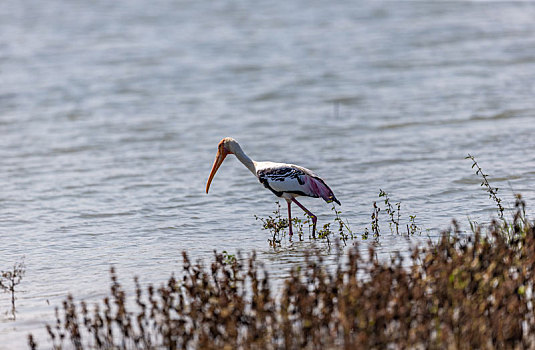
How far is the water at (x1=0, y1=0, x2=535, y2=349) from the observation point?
1021cm

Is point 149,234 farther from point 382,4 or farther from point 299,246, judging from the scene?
point 382,4

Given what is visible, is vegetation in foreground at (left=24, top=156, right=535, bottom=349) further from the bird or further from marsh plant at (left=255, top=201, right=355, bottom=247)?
the bird

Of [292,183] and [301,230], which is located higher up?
[292,183]

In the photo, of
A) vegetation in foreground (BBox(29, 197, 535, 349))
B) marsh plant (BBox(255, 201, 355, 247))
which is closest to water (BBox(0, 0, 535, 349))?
marsh plant (BBox(255, 201, 355, 247))

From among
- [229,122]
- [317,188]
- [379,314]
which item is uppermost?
[229,122]

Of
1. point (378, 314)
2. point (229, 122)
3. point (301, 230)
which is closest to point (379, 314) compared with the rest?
point (378, 314)

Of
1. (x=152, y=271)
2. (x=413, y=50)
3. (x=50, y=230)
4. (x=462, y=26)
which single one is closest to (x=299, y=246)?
(x=152, y=271)

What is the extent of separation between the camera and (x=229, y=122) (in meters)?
18.2

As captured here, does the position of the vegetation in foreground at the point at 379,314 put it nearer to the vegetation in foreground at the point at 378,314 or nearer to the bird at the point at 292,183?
the vegetation in foreground at the point at 378,314

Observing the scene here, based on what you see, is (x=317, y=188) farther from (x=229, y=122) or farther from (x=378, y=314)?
(x=229, y=122)

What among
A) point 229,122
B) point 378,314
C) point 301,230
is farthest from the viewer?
point 229,122

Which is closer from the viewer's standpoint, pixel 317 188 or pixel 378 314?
pixel 378 314

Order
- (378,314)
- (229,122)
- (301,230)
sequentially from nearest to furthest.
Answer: (378,314)
(301,230)
(229,122)

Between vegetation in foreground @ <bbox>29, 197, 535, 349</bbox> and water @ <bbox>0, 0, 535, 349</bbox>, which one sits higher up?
water @ <bbox>0, 0, 535, 349</bbox>
